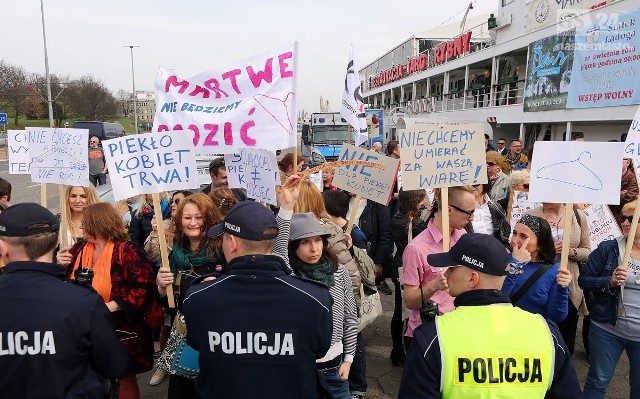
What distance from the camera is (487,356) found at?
1.79 metres

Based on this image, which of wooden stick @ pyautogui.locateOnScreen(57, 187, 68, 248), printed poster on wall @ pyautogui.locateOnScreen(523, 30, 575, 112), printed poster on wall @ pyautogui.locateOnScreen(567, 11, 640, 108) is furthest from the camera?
printed poster on wall @ pyautogui.locateOnScreen(523, 30, 575, 112)

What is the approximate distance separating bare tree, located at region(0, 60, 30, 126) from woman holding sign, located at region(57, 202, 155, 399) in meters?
52.9

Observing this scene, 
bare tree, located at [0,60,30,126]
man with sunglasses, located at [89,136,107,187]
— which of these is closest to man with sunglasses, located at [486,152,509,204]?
man with sunglasses, located at [89,136,107,187]

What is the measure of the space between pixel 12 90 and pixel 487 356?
56519 millimetres

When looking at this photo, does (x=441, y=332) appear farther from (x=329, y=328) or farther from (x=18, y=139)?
(x=18, y=139)

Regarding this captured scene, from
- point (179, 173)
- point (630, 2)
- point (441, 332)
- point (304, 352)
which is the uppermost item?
point (630, 2)

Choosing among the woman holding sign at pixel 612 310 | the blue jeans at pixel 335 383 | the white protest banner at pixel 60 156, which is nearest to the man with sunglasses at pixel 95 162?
the white protest banner at pixel 60 156

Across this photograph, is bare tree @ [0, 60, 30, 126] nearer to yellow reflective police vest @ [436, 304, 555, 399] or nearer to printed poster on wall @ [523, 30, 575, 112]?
printed poster on wall @ [523, 30, 575, 112]

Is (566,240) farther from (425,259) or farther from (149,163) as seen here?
(149,163)

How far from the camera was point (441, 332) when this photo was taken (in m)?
1.84

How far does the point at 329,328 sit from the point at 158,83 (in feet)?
10.6

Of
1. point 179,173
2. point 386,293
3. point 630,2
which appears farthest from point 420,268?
point 630,2

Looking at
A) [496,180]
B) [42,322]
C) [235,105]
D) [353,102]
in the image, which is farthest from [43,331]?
[496,180]

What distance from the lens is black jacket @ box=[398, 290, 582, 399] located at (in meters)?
1.83
